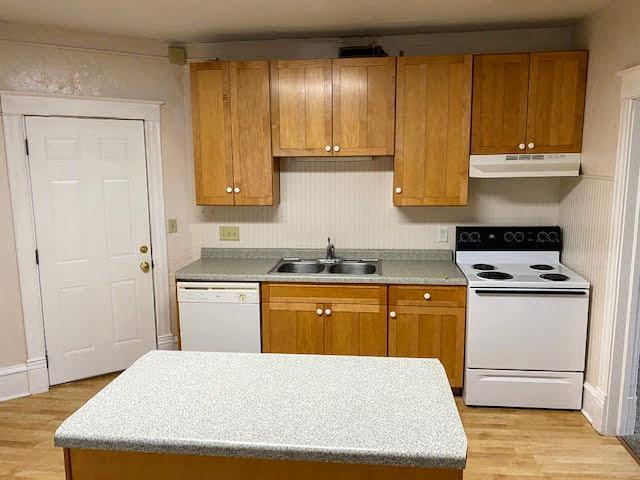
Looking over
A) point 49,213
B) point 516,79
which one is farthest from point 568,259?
point 49,213

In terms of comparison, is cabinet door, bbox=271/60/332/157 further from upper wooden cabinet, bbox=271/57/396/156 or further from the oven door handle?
the oven door handle

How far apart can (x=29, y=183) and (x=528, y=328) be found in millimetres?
3364

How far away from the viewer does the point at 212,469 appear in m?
1.30

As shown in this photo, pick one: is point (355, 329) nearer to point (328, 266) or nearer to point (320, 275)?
point (320, 275)

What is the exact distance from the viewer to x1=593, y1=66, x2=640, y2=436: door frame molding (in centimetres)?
253

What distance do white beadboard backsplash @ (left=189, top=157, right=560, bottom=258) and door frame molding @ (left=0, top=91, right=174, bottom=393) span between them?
39 centimetres

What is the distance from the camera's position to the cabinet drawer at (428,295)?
10.1 ft

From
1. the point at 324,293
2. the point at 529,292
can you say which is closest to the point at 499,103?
the point at 529,292

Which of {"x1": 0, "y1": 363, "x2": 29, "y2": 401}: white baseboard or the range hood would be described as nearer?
the range hood

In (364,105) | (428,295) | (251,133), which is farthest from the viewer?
(251,133)

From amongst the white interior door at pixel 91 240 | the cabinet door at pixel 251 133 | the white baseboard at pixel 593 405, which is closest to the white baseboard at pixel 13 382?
the white interior door at pixel 91 240

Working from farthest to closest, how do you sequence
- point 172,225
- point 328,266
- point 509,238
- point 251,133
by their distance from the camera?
point 172,225 → point 328,266 → point 509,238 → point 251,133

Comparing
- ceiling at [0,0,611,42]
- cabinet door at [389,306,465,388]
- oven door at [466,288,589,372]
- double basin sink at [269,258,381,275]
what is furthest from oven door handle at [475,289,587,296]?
ceiling at [0,0,611,42]

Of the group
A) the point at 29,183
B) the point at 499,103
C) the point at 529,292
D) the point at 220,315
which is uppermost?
the point at 499,103
